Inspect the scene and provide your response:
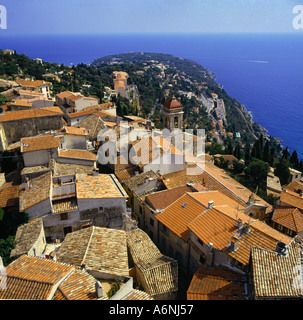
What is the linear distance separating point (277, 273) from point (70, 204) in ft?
34.0

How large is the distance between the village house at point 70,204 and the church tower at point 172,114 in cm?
994

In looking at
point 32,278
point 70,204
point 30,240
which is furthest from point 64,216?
point 32,278

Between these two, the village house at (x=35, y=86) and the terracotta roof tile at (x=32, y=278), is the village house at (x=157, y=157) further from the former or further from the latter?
the village house at (x=35, y=86)

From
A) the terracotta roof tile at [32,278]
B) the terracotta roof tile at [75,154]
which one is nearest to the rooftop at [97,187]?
the terracotta roof tile at [75,154]

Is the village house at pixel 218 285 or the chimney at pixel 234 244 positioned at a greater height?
the chimney at pixel 234 244

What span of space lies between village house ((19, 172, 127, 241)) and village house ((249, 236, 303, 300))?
25.8ft

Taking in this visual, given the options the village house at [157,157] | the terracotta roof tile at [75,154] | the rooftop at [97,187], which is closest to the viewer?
the rooftop at [97,187]

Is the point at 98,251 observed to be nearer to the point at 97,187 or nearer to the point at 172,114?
the point at 97,187

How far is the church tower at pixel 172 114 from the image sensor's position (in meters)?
23.8

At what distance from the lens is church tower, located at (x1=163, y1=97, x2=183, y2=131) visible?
78.0ft

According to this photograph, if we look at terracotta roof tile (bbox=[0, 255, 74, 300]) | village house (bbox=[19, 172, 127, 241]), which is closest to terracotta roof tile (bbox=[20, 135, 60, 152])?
village house (bbox=[19, 172, 127, 241])

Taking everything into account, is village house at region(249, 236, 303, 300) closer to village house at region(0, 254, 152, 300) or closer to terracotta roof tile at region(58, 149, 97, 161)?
village house at region(0, 254, 152, 300)

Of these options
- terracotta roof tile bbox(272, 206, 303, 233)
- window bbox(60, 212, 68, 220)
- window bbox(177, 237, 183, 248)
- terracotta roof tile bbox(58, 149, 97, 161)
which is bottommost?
terracotta roof tile bbox(272, 206, 303, 233)

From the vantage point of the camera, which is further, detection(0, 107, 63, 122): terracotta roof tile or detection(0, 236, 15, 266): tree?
detection(0, 107, 63, 122): terracotta roof tile
